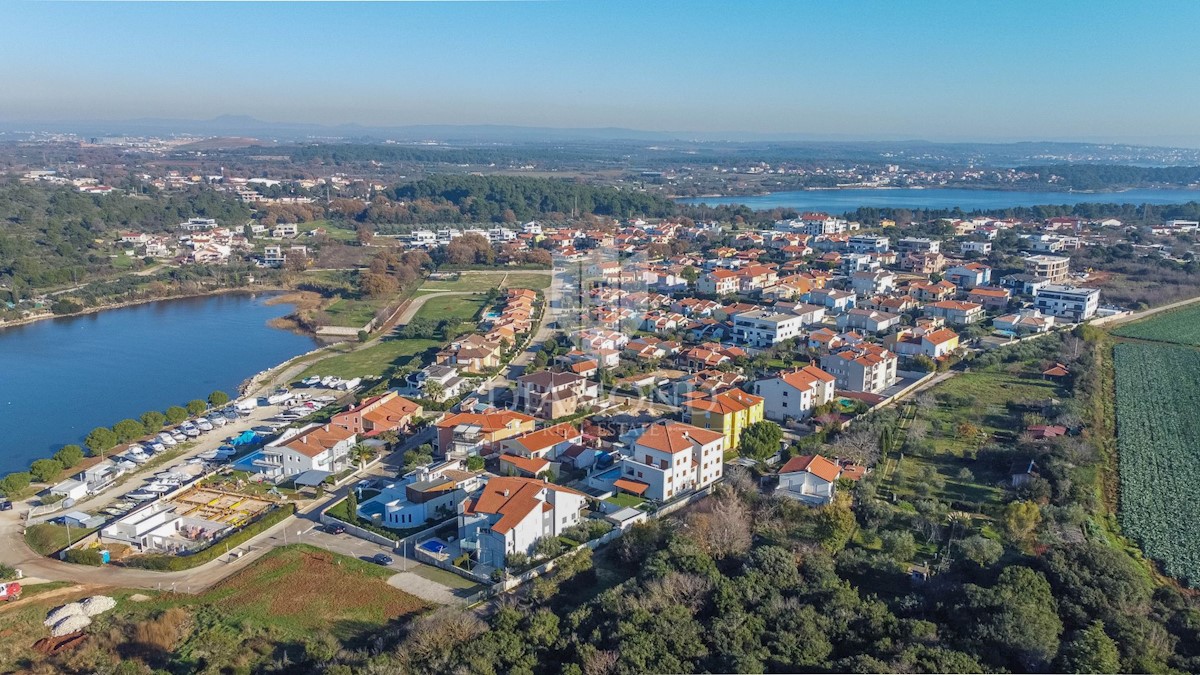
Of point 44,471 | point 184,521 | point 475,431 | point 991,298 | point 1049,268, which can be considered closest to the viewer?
point 184,521

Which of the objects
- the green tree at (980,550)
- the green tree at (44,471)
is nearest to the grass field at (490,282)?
the green tree at (44,471)

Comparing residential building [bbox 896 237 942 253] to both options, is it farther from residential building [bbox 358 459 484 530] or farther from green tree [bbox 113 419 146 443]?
green tree [bbox 113 419 146 443]

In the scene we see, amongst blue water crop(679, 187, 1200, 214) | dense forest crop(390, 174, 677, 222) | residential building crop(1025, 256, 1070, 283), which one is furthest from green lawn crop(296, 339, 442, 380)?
blue water crop(679, 187, 1200, 214)

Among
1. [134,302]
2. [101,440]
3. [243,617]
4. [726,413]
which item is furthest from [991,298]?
[134,302]

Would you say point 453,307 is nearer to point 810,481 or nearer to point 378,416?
point 378,416

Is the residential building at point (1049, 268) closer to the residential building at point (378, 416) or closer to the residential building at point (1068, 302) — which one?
the residential building at point (1068, 302)

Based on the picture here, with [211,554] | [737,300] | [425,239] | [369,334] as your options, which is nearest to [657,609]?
[211,554]

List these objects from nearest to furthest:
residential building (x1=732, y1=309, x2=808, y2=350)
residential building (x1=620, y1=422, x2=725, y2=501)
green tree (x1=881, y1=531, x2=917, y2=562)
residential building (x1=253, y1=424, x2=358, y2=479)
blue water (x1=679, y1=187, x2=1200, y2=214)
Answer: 1. green tree (x1=881, y1=531, x2=917, y2=562)
2. residential building (x1=620, y1=422, x2=725, y2=501)
3. residential building (x1=253, y1=424, x2=358, y2=479)
4. residential building (x1=732, y1=309, x2=808, y2=350)
5. blue water (x1=679, y1=187, x2=1200, y2=214)
